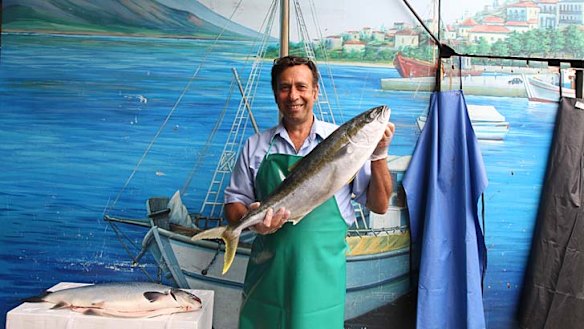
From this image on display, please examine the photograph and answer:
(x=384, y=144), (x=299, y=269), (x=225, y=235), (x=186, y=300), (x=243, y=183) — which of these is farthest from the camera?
(x=186, y=300)

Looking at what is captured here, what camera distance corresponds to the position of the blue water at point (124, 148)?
3350mm

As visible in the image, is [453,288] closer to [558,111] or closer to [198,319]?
[558,111]

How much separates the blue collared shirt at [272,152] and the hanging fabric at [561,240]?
1.29 m

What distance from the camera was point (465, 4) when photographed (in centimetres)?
341

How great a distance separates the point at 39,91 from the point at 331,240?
74.8 inches

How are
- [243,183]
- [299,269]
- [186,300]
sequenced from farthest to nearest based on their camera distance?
1. [186,300]
2. [243,183]
3. [299,269]

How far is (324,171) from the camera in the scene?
2.26m

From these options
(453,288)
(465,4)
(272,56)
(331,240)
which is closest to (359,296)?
(453,288)

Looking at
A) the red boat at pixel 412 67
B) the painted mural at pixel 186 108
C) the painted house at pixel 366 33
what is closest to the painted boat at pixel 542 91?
the painted mural at pixel 186 108

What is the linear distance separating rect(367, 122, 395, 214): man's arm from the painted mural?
896 millimetres

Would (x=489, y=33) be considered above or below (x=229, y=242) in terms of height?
above

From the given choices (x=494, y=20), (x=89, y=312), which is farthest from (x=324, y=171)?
(x=494, y=20)

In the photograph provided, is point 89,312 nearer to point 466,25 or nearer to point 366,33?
point 366,33

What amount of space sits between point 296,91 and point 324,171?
14.1 inches
